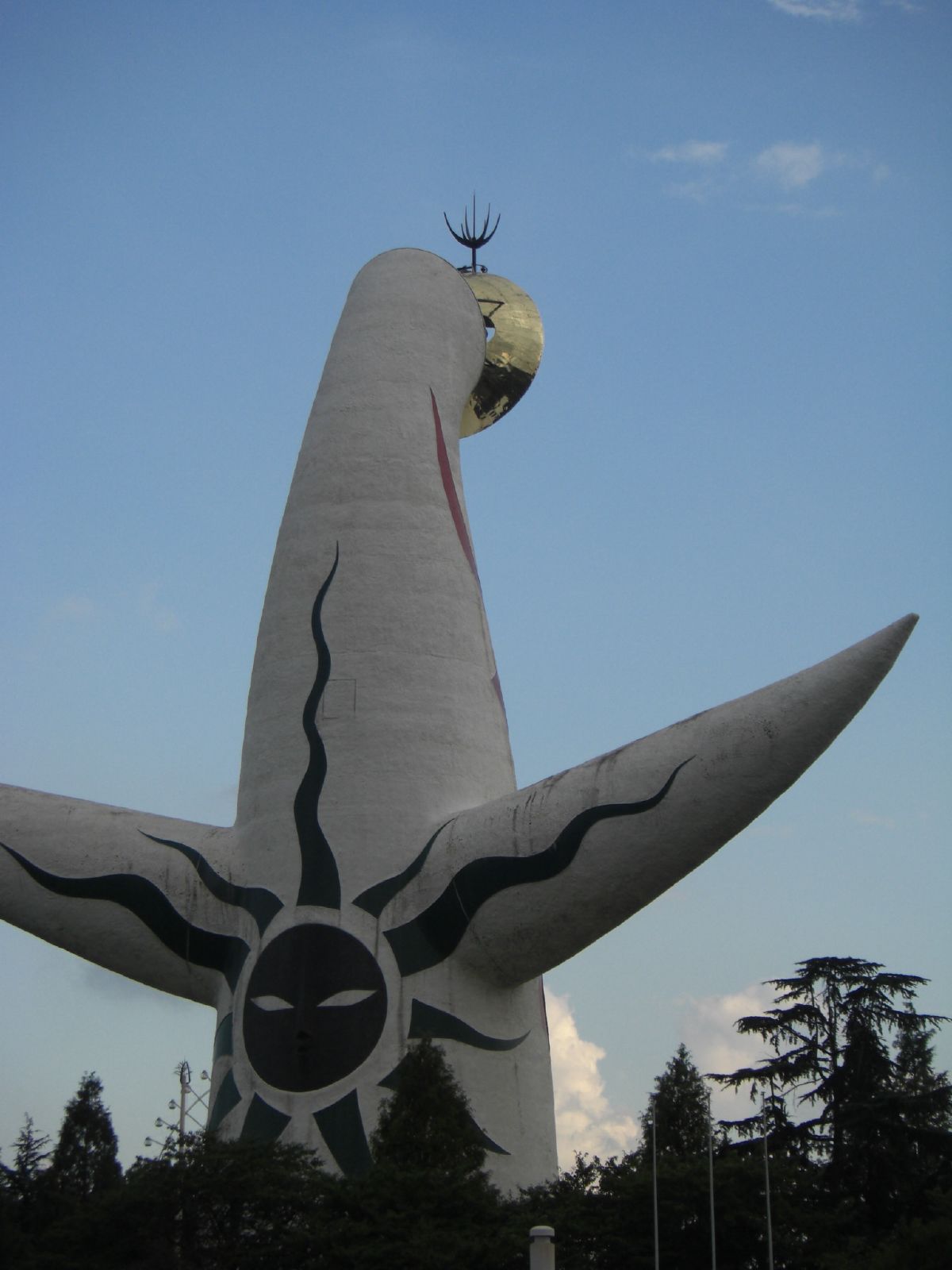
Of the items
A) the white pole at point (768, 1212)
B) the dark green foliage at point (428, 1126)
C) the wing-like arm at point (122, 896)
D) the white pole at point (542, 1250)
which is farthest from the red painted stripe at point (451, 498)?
the white pole at point (542, 1250)

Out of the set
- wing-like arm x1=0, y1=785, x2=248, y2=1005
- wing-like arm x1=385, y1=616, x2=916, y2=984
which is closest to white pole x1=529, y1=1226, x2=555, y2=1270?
wing-like arm x1=385, y1=616, x2=916, y2=984

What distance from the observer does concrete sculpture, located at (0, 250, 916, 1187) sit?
1916 centimetres

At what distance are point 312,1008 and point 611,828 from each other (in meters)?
3.88

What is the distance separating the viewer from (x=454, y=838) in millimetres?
20453

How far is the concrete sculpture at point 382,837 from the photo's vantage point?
19.2 m

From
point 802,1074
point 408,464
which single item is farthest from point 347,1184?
point 408,464

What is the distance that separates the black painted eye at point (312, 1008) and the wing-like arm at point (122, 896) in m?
1.13

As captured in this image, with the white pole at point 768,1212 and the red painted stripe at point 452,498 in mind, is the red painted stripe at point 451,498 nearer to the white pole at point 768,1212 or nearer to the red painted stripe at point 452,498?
the red painted stripe at point 452,498

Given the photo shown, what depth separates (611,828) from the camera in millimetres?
19312

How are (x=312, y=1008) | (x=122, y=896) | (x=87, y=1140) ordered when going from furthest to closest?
(x=87, y=1140) < (x=122, y=896) < (x=312, y=1008)

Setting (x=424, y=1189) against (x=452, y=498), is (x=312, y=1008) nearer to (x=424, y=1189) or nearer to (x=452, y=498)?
(x=424, y=1189)

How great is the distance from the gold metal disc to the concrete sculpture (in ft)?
14.0

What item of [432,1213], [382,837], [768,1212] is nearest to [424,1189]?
[432,1213]

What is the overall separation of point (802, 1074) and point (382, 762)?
744 centimetres
